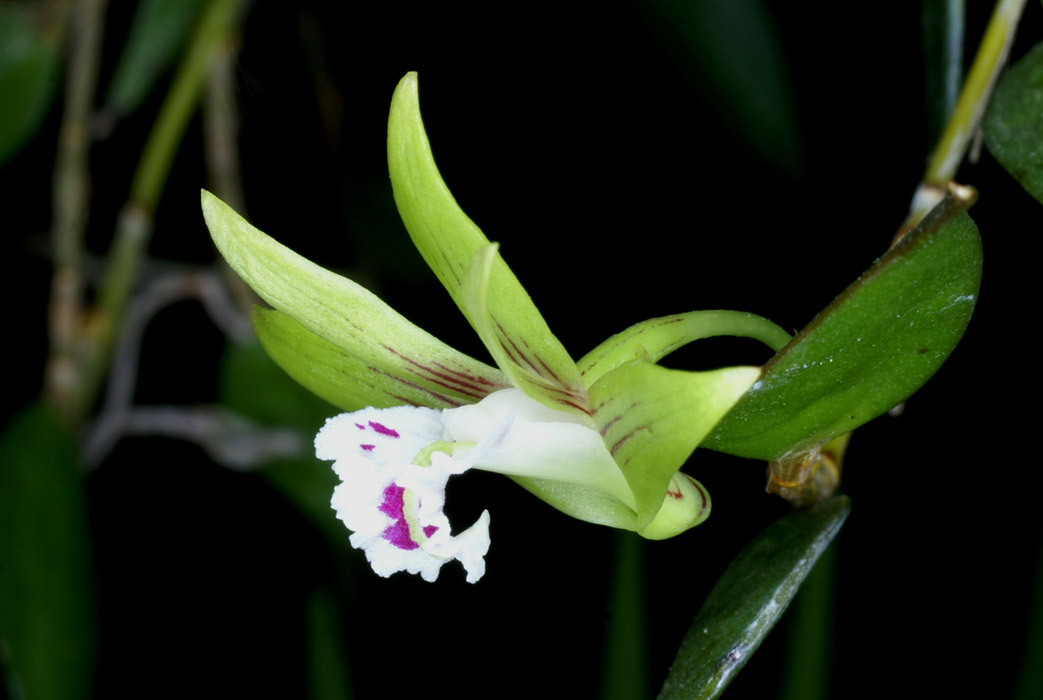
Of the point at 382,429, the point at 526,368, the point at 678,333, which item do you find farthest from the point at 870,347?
the point at 382,429

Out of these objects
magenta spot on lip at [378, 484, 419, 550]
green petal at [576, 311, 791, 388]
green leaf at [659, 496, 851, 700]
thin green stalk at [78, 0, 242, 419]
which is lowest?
green leaf at [659, 496, 851, 700]

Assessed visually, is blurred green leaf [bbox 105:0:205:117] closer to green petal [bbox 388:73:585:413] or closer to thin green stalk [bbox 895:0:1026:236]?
green petal [bbox 388:73:585:413]

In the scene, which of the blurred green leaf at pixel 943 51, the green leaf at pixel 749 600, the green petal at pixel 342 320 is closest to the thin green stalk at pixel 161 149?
the green petal at pixel 342 320

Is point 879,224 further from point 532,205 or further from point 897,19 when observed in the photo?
point 532,205

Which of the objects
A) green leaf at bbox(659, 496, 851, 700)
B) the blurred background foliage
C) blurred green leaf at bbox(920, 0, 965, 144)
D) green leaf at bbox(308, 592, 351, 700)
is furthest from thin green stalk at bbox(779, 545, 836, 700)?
green leaf at bbox(308, 592, 351, 700)

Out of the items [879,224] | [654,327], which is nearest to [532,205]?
[879,224]

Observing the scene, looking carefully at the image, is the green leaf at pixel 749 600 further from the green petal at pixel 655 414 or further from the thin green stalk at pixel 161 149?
the thin green stalk at pixel 161 149
